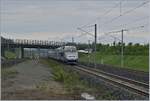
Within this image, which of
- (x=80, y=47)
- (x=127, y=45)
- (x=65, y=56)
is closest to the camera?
(x=65, y=56)

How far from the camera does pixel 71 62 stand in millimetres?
67750

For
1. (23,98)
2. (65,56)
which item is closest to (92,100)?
(23,98)

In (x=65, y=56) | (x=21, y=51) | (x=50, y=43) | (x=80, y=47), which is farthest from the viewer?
(x=21, y=51)

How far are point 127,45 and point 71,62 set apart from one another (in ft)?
82.0

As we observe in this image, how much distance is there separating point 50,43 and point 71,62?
64.2 m

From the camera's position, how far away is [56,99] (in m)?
16.3

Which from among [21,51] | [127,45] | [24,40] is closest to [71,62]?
[127,45]

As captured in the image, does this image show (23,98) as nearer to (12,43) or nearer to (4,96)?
(4,96)

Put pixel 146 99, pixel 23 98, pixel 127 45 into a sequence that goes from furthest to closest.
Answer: pixel 127 45, pixel 146 99, pixel 23 98

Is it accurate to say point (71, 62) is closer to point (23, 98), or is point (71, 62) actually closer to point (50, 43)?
point (23, 98)

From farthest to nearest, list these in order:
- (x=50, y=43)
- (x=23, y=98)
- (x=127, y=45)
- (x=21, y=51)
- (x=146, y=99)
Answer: (x=21, y=51)
(x=50, y=43)
(x=127, y=45)
(x=146, y=99)
(x=23, y=98)

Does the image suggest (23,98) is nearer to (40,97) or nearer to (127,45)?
(40,97)

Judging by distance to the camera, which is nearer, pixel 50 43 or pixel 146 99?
pixel 146 99

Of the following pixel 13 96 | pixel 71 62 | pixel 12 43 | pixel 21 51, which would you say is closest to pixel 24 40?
pixel 12 43
